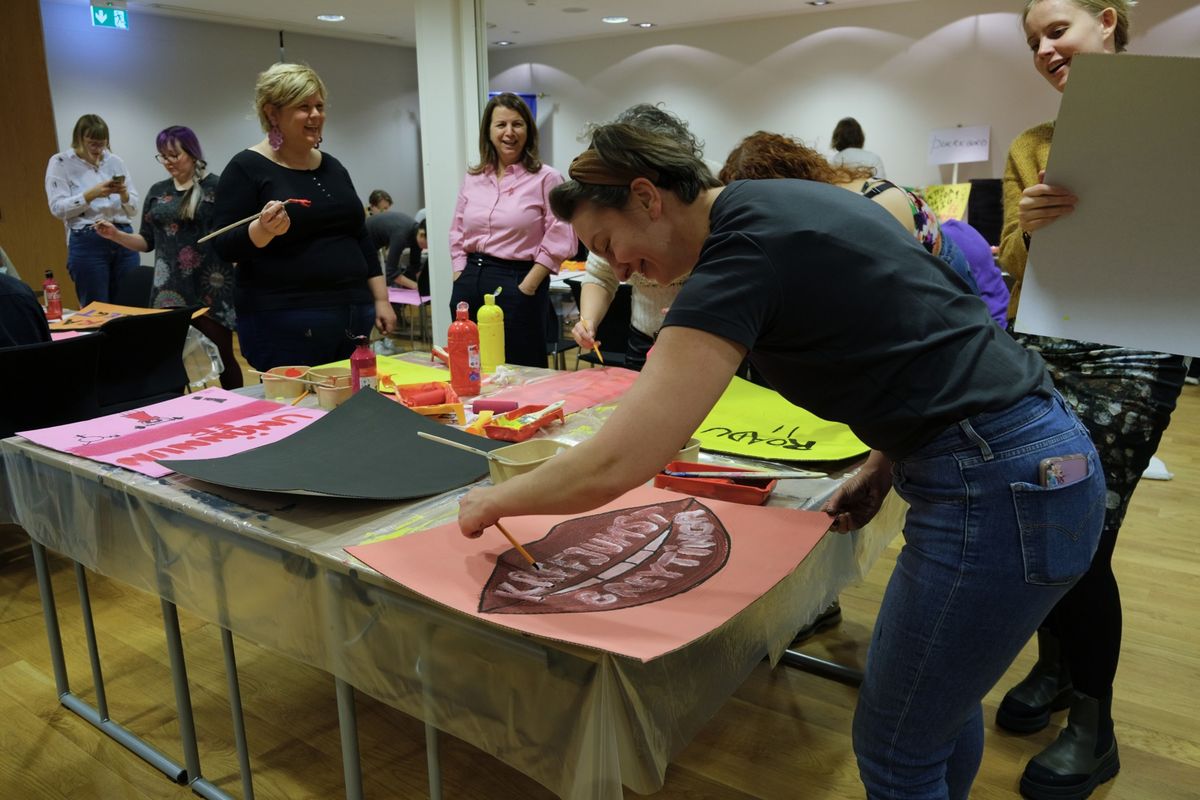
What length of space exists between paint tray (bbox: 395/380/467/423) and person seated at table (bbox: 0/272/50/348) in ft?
4.69

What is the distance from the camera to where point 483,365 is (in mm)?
2250

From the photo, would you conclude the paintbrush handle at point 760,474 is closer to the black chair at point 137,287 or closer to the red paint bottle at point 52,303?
the red paint bottle at point 52,303

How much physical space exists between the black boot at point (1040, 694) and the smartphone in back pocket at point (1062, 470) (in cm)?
121

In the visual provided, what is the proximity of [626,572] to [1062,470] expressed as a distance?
51cm

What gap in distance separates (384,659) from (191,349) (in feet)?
9.05

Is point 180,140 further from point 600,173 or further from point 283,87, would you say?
point 600,173

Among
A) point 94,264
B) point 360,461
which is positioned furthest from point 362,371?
point 94,264

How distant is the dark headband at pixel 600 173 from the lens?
3.22 ft

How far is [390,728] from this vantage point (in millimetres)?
1951

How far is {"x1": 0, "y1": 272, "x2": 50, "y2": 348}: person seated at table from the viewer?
2447 millimetres

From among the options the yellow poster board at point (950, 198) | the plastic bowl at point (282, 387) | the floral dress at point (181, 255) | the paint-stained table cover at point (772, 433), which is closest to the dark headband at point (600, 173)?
the paint-stained table cover at point (772, 433)

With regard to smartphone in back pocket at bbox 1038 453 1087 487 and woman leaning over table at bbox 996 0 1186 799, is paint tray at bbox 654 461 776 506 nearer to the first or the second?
smartphone in back pocket at bbox 1038 453 1087 487

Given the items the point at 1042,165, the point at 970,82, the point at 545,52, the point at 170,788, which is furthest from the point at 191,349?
the point at 545,52

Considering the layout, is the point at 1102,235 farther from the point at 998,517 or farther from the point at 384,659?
the point at 384,659
